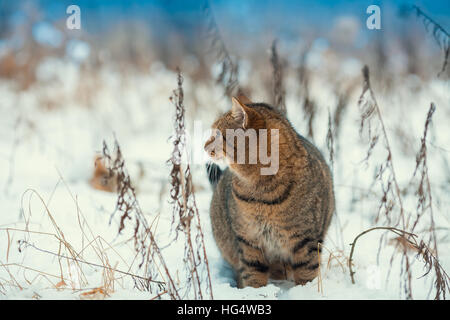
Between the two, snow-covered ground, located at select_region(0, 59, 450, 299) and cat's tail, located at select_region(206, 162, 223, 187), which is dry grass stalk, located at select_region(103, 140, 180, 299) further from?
cat's tail, located at select_region(206, 162, 223, 187)

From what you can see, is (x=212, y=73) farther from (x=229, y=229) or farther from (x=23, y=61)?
(x=229, y=229)

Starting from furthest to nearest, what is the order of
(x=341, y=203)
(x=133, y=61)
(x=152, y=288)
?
(x=133, y=61) → (x=341, y=203) → (x=152, y=288)

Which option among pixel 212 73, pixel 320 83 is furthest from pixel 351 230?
pixel 320 83

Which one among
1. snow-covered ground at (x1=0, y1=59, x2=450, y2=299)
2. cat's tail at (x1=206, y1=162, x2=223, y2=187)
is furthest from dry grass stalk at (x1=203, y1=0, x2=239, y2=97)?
snow-covered ground at (x1=0, y1=59, x2=450, y2=299)

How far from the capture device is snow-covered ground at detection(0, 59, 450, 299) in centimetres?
205

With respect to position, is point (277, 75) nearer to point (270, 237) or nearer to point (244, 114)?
point (244, 114)

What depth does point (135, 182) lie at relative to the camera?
4211mm

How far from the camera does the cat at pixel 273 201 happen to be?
2.08m

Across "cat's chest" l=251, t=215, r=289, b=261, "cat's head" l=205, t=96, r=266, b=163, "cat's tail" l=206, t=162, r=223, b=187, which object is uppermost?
"cat's head" l=205, t=96, r=266, b=163

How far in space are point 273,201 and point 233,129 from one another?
1.43 ft

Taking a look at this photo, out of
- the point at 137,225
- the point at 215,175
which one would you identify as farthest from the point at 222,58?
the point at 137,225

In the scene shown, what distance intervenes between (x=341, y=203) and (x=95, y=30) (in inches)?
194

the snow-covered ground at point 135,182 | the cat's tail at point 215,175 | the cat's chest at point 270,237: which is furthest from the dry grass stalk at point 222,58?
the cat's chest at point 270,237

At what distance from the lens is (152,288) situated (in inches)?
77.2
